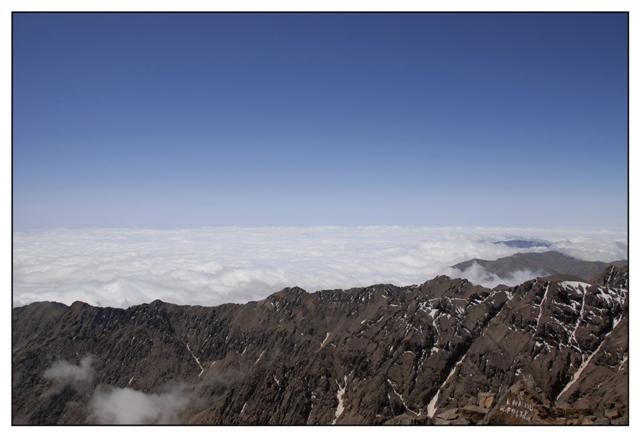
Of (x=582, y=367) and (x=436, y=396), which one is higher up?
(x=582, y=367)

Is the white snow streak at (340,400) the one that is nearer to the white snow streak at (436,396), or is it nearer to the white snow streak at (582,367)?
the white snow streak at (436,396)

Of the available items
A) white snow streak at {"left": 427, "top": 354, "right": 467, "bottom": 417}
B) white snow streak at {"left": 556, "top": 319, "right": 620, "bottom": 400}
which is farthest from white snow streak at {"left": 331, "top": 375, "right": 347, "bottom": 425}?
white snow streak at {"left": 556, "top": 319, "right": 620, "bottom": 400}

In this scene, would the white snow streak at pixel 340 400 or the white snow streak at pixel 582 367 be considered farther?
the white snow streak at pixel 340 400

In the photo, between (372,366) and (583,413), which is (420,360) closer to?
(372,366)

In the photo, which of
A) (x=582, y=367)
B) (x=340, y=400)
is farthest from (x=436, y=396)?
(x=582, y=367)

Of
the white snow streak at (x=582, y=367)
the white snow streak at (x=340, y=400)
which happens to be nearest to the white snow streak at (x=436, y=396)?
the white snow streak at (x=340, y=400)

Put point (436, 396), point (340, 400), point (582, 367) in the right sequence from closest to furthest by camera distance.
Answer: point (582, 367) → point (436, 396) → point (340, 400)

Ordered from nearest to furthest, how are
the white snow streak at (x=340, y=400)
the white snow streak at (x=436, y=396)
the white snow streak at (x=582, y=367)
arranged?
the white snow streak at (x=582, y=367), the white snow streak at (x=436, y=396), the white snow streak at (x=340, y=400)

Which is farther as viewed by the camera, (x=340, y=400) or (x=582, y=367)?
(x=340, y=400)

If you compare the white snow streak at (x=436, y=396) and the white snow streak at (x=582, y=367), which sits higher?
the white snow streak at (x=582, y=367)

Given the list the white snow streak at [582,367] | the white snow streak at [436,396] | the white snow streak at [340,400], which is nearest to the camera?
the white snow streak at [582,367]

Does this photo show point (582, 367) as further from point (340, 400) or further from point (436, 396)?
point (340, 400)
